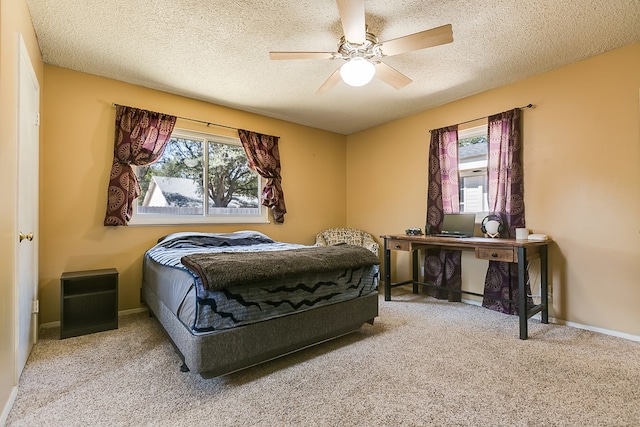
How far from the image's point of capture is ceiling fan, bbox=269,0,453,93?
1.82 m

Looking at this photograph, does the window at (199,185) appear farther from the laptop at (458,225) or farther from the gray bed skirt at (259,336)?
the laptop at (458,225)

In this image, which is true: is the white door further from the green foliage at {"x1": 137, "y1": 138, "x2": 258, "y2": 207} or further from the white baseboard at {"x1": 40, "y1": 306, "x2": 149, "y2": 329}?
the green foliage at {"x1": 137, "y1": 138, "x2": 258, "y2": 207}

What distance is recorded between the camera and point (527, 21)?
2191 millimetres

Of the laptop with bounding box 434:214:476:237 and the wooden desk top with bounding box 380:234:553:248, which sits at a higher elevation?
the laptop with bounding box 434:214:476:237

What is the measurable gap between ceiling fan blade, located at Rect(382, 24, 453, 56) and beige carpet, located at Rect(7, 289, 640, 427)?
7.04 feet

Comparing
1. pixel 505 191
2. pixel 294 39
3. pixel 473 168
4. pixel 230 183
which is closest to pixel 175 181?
pixel 230 183

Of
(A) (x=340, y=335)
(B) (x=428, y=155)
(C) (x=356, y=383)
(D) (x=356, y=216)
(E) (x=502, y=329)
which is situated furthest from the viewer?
(D) (x=356, y=216)

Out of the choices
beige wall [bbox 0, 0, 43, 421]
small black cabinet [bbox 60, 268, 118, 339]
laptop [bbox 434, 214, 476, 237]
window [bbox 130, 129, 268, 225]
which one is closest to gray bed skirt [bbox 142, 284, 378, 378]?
small black cabinet [bbox 60, 268, 118, 339]

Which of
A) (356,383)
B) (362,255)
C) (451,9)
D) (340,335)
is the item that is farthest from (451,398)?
(451,9)

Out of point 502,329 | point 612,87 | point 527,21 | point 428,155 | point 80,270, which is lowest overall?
point 502,329

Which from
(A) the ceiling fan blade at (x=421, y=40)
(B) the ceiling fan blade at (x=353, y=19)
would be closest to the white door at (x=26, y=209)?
(B) the ceiling fan blade at (x=353, y=19)

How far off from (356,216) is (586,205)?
9.42ft

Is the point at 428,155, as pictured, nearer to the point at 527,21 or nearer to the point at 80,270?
the point at 527,21

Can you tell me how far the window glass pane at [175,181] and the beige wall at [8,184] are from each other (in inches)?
63.6
